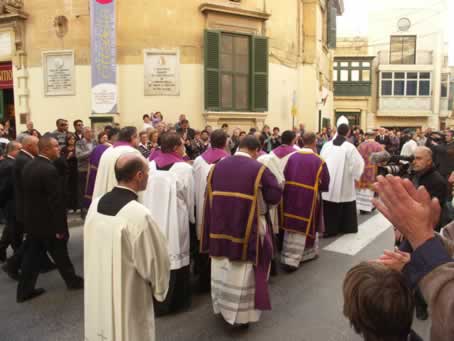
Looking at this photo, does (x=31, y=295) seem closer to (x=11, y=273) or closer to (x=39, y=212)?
(x=11, y=273)

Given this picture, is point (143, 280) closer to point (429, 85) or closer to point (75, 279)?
point (75, 279)

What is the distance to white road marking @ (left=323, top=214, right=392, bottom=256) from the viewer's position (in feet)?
20.9

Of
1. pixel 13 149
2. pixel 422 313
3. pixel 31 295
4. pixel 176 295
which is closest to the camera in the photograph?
pixel 422 313

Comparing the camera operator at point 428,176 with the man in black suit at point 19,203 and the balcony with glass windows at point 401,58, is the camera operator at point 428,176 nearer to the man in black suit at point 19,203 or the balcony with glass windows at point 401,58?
the man in black suit at point 19,203

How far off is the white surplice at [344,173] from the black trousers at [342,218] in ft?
0.39

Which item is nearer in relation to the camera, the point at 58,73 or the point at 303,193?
the point at 303,193

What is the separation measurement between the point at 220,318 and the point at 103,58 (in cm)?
946

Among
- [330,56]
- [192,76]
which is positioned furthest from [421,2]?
[192,76]

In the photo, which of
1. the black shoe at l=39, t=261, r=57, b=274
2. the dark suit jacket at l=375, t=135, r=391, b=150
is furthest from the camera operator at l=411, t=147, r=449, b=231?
the dark suit jacket at l=375, t=135, r=391, b=150

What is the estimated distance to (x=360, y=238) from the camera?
22.8 feet

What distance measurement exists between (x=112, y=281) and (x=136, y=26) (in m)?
10.7

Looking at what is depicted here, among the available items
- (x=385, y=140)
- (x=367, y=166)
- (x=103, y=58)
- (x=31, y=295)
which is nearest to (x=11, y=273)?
(x=31, y=295)

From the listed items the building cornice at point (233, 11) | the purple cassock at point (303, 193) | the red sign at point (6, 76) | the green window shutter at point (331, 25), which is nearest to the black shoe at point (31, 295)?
the purple cassock at point (303, 193)

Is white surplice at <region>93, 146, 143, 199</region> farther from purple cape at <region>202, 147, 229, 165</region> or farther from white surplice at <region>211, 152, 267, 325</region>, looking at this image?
white surplice at <region>211, 152, 267, 325</region>
